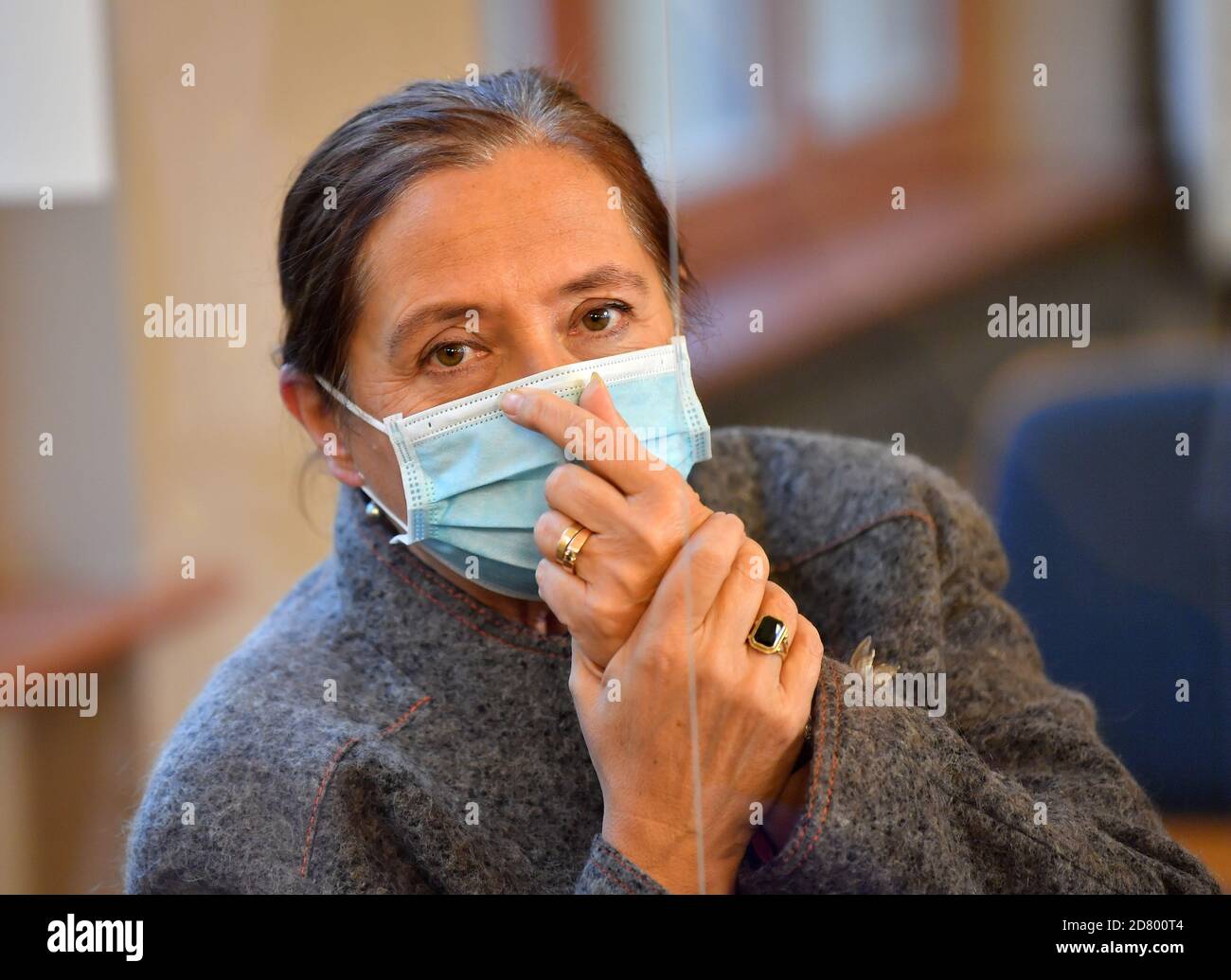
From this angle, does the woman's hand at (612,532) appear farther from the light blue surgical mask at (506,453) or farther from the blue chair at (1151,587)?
the blue chair at (1151,587)

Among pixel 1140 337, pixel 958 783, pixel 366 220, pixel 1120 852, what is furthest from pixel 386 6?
pixel 1120 852

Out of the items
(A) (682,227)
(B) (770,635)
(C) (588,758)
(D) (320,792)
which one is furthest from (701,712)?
(A) (682,227)

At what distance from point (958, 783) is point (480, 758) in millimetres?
362

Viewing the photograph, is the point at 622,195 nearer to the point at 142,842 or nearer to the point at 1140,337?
the point at 1140,337

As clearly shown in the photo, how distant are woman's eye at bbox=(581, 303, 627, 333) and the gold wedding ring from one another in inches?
7.0

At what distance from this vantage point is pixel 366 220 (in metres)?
1.09

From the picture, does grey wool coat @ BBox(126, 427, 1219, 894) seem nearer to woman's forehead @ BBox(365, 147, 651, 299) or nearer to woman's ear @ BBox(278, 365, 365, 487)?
woman's ear @ BBox(278, 365, 365, 487)

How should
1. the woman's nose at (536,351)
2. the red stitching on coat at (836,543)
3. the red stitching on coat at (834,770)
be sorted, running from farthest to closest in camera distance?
the red stitching on coat at (836,543), the woman's nose at (536,351), the red stitching on coat at (834,770)

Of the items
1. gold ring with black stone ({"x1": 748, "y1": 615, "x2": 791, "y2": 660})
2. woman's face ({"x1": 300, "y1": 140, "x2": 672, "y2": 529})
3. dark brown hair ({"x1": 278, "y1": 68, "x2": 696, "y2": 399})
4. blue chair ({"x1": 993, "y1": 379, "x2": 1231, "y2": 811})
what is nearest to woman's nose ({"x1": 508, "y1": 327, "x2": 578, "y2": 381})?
woman's face ({"x1": 300, "y1": 140, "x2": 672, "y2": 529})

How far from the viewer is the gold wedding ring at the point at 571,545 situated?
957 millimetres

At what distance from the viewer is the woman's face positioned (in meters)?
1.03

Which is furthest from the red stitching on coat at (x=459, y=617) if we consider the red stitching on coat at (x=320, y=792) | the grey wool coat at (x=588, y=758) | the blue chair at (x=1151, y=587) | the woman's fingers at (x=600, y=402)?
the blue chair at (x=1151, y=587)

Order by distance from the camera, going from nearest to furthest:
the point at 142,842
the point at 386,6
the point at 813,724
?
the point at 813,724 < the point at 142,842 < the point at 386,6
